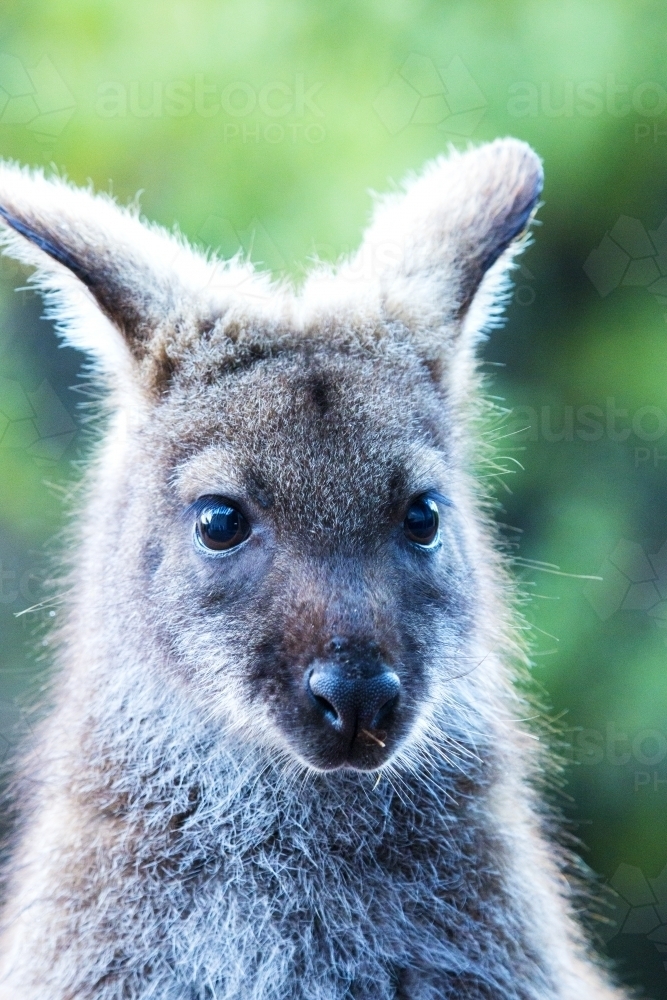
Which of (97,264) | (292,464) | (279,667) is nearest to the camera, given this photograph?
(279,667)

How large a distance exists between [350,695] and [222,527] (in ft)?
2.44

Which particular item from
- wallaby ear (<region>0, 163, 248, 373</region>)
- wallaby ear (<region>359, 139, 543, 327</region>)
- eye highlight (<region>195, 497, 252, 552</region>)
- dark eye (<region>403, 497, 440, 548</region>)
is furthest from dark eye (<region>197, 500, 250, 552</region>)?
wallaby ear (<region>359, 139, 543, 327</region>)

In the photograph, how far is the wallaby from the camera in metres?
3.42

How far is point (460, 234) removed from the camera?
13.5 ft

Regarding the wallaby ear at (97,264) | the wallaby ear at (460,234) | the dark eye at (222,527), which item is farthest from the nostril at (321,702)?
the wallaby ear at (460,234)

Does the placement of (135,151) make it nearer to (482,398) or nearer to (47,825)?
(482,398)

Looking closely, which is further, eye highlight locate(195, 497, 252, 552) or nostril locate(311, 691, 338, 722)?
eye highlight locate(195, 497, 252, 552)

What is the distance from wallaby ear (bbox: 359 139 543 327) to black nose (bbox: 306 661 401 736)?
4.84ft

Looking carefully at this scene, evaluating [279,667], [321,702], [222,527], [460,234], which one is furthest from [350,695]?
[460,234]

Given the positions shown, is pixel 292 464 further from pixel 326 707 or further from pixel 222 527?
pixel 326 707

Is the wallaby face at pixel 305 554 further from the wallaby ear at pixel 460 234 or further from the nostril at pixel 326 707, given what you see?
the wallaby ear at pixel 460 234

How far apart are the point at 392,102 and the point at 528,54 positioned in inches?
28.4

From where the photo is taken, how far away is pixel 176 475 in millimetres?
3676

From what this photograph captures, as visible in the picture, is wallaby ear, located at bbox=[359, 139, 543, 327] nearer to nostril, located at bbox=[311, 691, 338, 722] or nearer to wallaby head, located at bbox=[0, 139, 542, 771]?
wallaby head, located at bbox=[0, 139, 542, 771]
